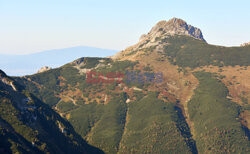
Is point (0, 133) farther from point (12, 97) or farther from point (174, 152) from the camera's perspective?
point (174, 152)

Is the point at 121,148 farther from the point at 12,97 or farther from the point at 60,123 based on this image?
the point at 12,97

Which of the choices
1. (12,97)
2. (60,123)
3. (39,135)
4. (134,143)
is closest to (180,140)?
(134,143)

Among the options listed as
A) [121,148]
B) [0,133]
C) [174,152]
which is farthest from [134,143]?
[0,133]

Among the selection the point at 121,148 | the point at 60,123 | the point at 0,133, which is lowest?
the point at 121,148

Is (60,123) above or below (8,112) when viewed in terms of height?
below

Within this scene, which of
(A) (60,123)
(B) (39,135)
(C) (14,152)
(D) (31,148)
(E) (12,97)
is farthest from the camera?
(A) (60,123)

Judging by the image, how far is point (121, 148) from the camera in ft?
647

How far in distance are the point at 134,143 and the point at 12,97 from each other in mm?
98014

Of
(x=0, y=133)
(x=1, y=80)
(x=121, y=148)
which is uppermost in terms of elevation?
(x=1, y=80)

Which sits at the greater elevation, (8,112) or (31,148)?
(8,112)

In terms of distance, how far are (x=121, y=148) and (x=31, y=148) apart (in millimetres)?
88454

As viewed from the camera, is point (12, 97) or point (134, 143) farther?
point (134, 143)

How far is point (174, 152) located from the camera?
188250mm

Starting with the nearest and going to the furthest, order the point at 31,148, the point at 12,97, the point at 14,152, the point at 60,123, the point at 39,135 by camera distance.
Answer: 1. the point at 14,152
2. the point at 31,148
3. the point at 39,135
4. the point at 12,97
5. the point at 60,123
